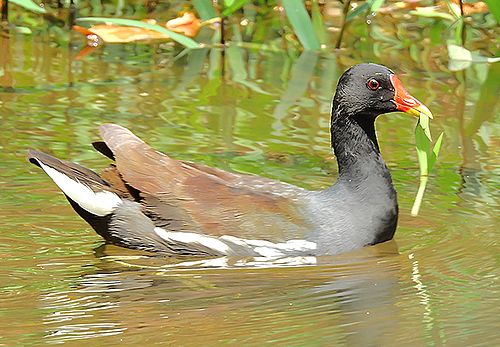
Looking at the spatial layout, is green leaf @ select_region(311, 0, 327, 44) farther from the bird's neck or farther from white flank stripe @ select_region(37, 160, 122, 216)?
white flank stripe @ select_region(37, 160, 122, 216)

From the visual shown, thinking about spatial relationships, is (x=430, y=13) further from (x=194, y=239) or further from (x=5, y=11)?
(x=194, y=239)

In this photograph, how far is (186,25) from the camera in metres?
10.3

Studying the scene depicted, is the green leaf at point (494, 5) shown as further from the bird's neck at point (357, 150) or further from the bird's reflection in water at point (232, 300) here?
the bird's reflection in water at point (232, 300)

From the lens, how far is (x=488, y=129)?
8133mm

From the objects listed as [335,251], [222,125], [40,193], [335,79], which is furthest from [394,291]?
[335,79]

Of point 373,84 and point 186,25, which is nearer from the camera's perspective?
point 373,84

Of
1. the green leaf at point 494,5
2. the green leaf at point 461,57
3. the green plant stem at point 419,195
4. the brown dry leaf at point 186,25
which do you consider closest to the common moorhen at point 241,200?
the green plant stem at point 419,195

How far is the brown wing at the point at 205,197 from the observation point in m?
6.07

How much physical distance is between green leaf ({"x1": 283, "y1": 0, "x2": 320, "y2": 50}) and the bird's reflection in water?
10.6 ft

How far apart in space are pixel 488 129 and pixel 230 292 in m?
3.16

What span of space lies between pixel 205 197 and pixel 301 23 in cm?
346

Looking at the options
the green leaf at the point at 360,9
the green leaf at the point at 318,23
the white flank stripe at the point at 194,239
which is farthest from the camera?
the green leaf at the point at 318,23

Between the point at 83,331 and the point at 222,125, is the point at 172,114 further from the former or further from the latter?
the point at 83,331

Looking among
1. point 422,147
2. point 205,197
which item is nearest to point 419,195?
point 422,147
